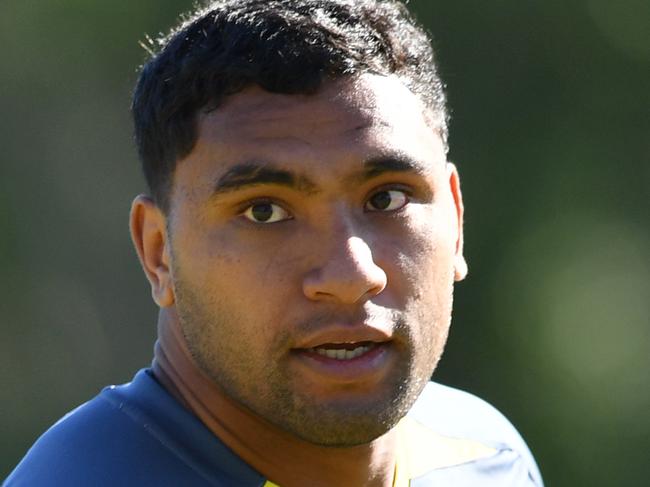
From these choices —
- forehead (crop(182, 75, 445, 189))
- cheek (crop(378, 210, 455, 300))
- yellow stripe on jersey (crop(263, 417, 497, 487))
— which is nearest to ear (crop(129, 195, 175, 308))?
forehead (crop(182, 75, 445, 189))

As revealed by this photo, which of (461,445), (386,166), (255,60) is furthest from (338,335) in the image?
(461,445)

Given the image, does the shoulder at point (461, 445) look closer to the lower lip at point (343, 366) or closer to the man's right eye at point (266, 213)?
the lower lip at point (343, 366)

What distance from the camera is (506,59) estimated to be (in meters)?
9.25

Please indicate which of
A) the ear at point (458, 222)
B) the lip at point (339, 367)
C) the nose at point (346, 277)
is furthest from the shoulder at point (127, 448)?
the ear at point (458, 222)

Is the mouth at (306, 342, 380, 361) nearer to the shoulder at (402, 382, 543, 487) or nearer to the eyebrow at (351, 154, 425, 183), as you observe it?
the eyebrow at (351, 154, 425, 183)

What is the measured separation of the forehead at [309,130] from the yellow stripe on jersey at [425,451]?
74cm

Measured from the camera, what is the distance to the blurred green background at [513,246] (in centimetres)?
896

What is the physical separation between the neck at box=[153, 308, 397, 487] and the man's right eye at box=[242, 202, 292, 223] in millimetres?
362

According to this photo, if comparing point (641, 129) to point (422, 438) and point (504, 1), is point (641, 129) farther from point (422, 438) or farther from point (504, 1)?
point (422, 438)

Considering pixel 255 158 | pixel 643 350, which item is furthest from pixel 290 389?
pixel 643 350

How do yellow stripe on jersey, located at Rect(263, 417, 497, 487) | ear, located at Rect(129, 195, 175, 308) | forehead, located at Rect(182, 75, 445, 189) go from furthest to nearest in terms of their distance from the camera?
yellow stripe on jersey, located at Rect(263, 417, 497, 487) → ear, located at Rect(129, 195, 175, 308) → forehead, located at Rect(182, 75, 445, 189)

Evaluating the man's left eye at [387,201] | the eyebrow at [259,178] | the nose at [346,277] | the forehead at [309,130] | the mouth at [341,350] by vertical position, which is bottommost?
the mouth at [341,350]

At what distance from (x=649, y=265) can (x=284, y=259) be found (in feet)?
22.7

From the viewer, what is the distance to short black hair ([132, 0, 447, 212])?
8.89ft
